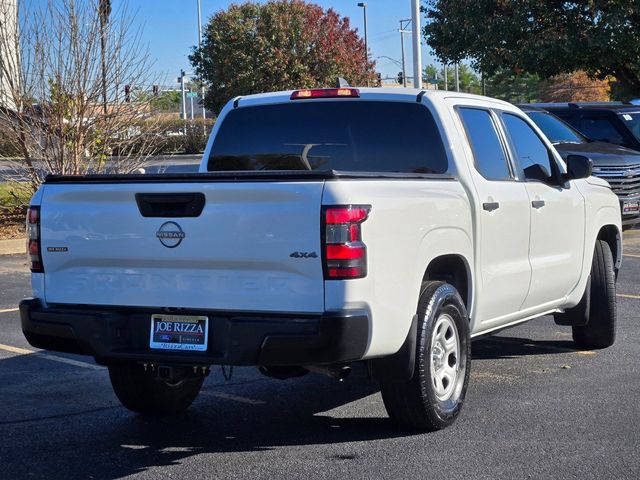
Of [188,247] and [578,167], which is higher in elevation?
[578,167]

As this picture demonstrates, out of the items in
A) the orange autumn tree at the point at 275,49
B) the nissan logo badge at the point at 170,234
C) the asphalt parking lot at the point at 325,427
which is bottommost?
the asphalt parking lot at the point at 325,427

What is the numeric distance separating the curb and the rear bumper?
397 inches

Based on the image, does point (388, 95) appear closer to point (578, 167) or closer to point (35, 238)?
point (578, 167)

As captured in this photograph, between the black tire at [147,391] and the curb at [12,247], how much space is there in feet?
30.9

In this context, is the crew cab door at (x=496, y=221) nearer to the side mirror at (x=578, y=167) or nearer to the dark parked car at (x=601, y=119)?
the side mirror at (x=578, y=167)

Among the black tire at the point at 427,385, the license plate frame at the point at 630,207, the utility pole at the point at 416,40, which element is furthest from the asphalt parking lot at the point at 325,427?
the utility pole at the point at 416,40

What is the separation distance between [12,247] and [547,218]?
10.2 meters

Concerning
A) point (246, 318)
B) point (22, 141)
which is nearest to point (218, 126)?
point (246, 318)

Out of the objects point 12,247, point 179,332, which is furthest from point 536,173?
point 12,247

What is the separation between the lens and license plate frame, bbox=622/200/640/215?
1634cm

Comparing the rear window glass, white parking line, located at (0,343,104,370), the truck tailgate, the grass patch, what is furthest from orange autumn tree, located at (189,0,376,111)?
the truck tailgate

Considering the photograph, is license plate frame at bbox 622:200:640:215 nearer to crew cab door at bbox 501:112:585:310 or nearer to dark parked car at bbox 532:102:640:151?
dark parked car at bbox 532:102:640:151

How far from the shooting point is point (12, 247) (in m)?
15.7

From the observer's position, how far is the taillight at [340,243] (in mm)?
5195
